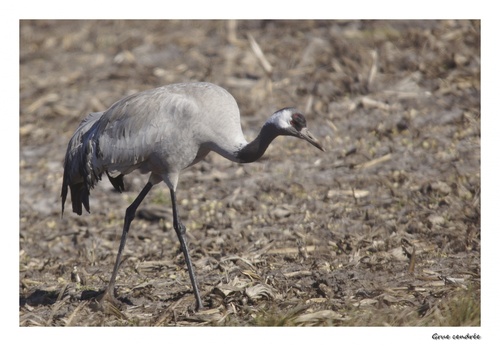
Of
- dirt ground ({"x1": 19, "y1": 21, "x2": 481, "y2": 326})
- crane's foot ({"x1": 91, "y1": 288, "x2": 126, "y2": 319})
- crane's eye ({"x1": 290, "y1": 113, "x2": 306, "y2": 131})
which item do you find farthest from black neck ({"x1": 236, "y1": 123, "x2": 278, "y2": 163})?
crane's foot ({"x1": 91, "y1": 288, "x2": 126, "y2": 319})

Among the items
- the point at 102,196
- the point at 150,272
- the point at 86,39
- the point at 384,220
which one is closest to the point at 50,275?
the point at 150,272

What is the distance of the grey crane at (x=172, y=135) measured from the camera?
649 cm

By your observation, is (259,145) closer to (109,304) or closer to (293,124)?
(293,124)

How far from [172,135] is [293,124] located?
98cm

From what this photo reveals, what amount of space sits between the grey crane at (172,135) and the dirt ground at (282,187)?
72 centimetres

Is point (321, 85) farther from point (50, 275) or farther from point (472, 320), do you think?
point (472, 320)

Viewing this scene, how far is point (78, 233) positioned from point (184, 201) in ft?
3.82

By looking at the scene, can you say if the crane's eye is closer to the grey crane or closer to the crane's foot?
the grey crane

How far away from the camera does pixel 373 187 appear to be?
8617 mm

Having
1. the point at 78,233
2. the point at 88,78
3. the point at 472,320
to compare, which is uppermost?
the point at 88,78

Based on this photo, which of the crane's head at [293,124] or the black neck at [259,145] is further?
the black neck at [259,145]

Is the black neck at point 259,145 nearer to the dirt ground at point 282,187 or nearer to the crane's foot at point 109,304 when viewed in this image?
the dirt ground at point 282,187

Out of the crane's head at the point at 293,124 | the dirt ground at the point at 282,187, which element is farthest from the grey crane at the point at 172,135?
the dirt ground at the point at 282,187

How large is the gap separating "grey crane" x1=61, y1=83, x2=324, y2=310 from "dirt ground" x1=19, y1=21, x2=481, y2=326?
72 cm
